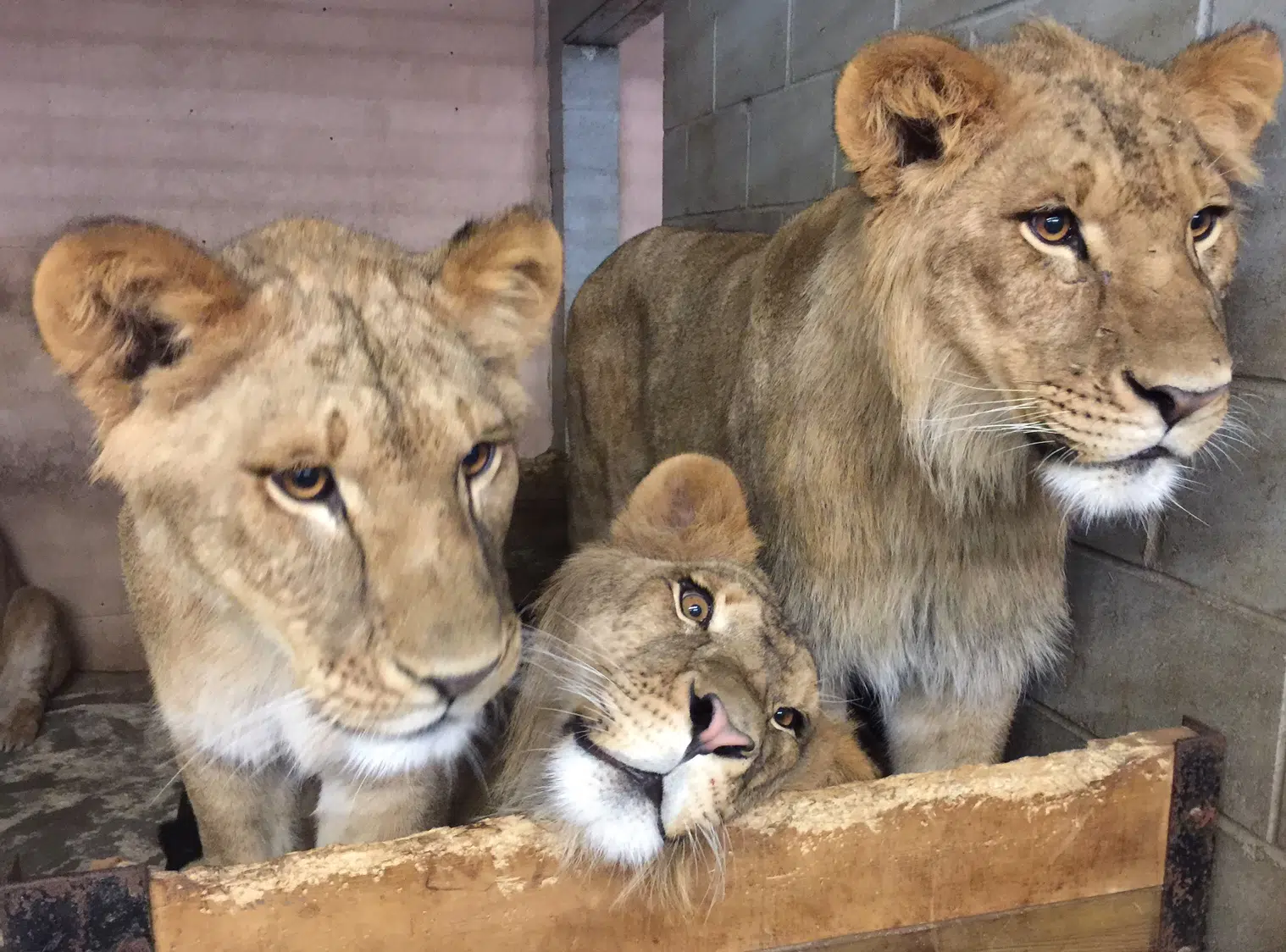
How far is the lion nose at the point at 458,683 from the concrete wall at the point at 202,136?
4.83 m

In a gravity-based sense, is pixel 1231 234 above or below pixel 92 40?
below

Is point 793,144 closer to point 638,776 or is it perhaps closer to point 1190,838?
point 1190,838

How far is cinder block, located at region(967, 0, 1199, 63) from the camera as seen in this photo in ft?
6.68

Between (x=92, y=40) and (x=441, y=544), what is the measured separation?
5463 mm

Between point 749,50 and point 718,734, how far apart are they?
3.33 m

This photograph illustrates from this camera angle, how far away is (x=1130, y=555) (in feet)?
7.60

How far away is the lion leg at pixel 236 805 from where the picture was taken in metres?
2.04

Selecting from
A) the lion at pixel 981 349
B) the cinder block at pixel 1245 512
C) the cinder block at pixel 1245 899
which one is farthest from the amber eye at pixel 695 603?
the cinder block at pixel 1245 899

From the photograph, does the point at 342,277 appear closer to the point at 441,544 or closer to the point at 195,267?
the point at 195,267

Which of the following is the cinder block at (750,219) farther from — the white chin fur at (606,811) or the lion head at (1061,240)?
the white chin fur at (606,811)

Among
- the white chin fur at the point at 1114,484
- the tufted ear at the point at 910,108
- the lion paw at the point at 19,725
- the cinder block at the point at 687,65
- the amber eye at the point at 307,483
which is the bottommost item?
the lion paw at the point at 19,725

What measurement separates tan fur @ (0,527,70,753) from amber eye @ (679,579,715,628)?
385 cm

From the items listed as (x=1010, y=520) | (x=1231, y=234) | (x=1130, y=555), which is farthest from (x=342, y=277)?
(x=1130, y=555)

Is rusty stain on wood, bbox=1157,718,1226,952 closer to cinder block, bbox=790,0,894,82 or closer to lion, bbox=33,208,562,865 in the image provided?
lion, bbox=33,208,562,865
